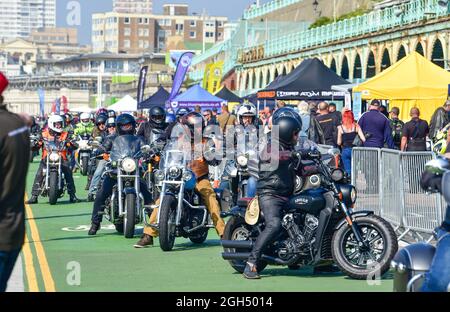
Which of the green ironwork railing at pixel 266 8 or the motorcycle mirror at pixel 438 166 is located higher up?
the green ironwork railing at pixel 266 8

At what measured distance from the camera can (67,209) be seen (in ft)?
73.2

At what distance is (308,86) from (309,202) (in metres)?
16.7

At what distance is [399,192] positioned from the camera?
16125 mm

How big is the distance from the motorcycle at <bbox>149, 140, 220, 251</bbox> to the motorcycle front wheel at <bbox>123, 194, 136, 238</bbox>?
106cm

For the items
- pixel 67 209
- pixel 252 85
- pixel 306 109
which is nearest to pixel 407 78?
pixel 306 109

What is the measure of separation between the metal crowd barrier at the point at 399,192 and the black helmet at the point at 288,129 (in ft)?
9.02

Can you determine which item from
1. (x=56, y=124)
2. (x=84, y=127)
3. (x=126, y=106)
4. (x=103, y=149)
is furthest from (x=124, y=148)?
(x=126, y=106)

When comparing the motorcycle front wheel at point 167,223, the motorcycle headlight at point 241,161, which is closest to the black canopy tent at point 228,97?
the motorcycle headlight at point 241,161

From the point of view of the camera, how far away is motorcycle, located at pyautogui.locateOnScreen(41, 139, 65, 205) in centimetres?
2331

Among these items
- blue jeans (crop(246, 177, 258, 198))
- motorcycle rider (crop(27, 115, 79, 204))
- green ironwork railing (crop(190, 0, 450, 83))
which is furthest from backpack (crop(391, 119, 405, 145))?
green ironwork railing (crop(190, 0, 450, 83))

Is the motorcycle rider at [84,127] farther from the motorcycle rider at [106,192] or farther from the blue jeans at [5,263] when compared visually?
the blue jeans at [5,263]

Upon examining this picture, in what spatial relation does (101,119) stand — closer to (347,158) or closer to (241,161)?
(347,158)

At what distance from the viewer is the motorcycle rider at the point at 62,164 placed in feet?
77.6
